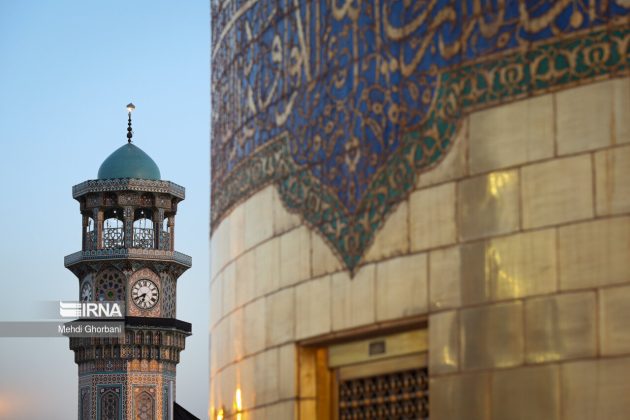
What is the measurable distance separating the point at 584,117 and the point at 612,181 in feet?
0.99

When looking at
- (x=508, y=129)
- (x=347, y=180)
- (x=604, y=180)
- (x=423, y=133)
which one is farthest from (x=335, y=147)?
(x=604, y=180)

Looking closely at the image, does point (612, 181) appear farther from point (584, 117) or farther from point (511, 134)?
point (511, 134)

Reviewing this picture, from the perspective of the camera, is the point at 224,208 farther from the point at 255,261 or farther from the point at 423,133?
the point at 423,133

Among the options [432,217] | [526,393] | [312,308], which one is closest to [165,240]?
[312,308]

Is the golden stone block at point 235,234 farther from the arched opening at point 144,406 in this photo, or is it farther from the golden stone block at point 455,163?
the arched opening at point 144,406

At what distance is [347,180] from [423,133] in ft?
2.22

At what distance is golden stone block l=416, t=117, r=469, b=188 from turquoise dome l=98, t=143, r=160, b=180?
84.0ft

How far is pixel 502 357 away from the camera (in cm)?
523

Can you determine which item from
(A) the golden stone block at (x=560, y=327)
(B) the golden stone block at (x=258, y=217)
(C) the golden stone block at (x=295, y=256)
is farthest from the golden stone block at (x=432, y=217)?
(B) the golden stone block at (x=258, y=217)

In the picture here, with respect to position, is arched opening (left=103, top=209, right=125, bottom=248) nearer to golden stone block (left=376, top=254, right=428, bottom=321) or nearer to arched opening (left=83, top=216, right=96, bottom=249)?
arched opening (left=83, top=216, right=96, bottom=249)

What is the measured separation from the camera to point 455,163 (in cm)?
557

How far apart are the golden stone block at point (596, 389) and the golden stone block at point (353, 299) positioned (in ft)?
4.43

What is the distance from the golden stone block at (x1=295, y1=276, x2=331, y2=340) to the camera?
647 cm

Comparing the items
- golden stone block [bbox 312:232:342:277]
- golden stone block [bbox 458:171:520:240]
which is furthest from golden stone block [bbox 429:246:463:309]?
golden stone block [bbox 312:232:342:277]
